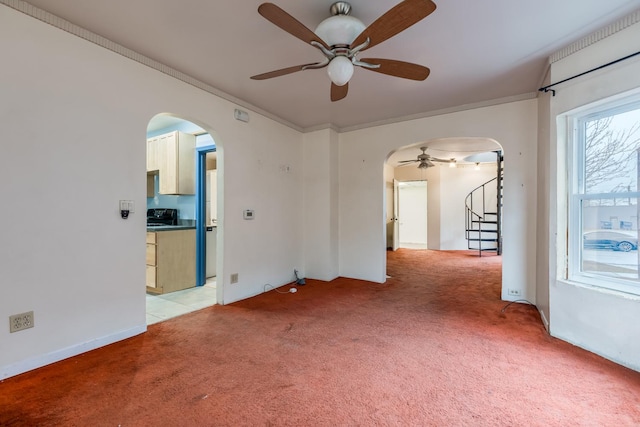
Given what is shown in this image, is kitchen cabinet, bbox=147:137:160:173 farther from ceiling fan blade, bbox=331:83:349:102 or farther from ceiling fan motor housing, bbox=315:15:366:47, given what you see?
ceiling fan motor housing, bbox=315:15:366:47

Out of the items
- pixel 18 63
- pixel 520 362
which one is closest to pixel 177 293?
pixel 18 63

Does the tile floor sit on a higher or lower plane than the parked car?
lower

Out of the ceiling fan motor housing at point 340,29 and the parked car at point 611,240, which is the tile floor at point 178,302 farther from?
the parked car at point 611,240

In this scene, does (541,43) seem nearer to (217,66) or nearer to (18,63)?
(217,66)

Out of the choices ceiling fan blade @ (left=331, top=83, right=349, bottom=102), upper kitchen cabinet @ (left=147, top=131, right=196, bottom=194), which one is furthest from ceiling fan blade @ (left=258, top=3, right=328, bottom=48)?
upper kitchen cabinet @ (left=147, top=131, right=196, bottom=194)

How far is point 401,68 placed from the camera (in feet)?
6.77

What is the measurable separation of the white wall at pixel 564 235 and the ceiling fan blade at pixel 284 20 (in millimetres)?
2137

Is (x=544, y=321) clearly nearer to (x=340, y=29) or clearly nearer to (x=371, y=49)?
(x=371, y=49)

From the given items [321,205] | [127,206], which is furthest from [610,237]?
[127,206]

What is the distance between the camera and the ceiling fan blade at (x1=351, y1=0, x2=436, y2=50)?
141 centimetres

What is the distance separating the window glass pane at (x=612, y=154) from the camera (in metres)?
2.05

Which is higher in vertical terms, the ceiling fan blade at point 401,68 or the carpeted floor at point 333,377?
the ceiling fan blade at point 401,68

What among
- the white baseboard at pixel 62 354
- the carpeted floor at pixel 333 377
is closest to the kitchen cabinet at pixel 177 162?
the carpeted floor at pixel 333 377

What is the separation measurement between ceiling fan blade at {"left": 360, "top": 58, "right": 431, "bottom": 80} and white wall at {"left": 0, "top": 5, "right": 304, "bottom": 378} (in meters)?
1.98
